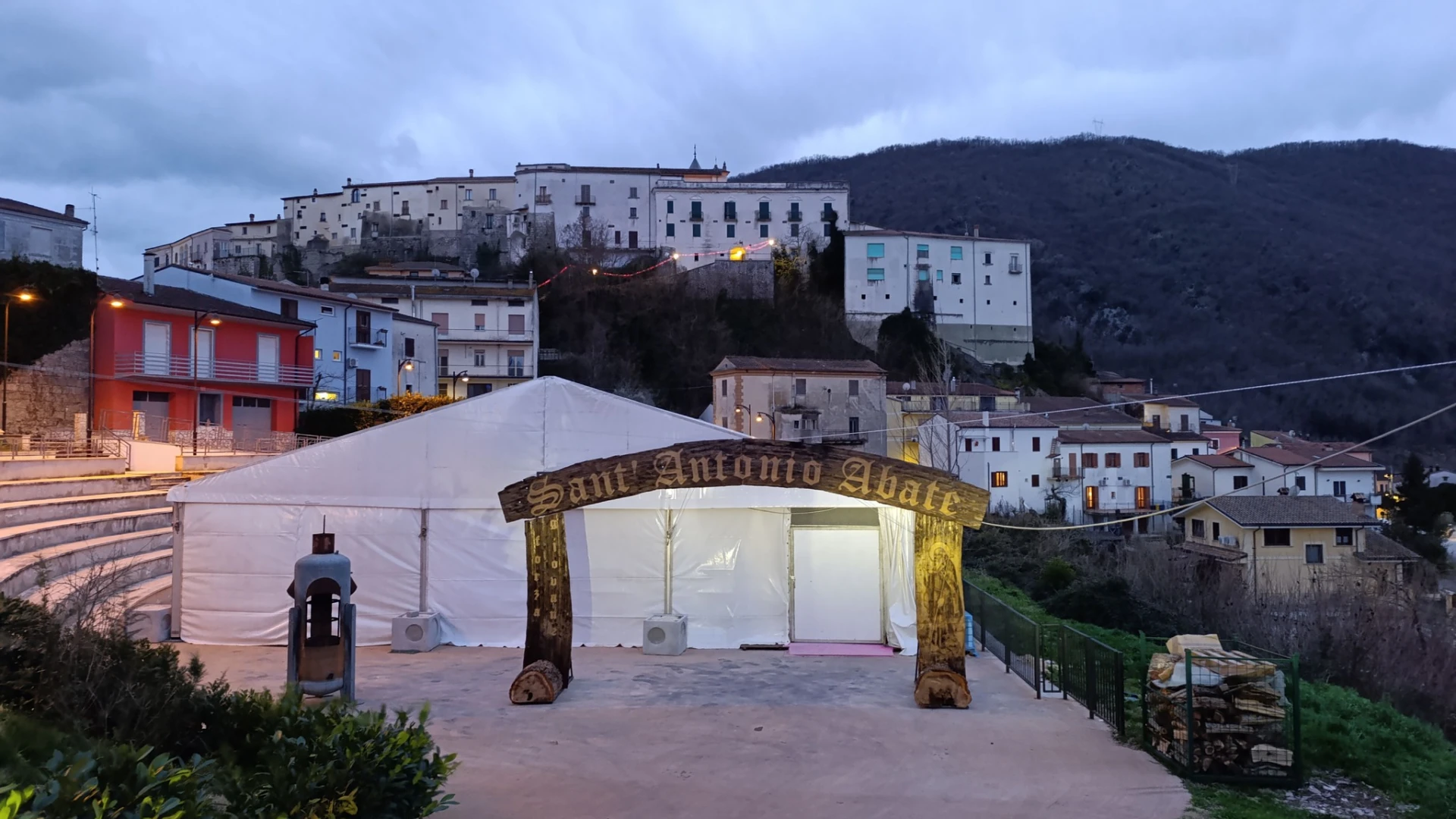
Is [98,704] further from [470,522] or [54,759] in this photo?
[470,522]

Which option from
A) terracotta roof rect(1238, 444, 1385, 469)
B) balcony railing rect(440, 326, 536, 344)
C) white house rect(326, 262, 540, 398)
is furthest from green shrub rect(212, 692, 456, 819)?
terracotta roof rect(1238, 444, 1385, 469)

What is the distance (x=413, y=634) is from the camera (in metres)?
14.1

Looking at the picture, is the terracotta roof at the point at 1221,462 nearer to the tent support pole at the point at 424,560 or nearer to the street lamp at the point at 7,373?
the tent support pole at the point at 424,560

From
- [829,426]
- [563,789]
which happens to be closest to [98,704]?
[563,789]

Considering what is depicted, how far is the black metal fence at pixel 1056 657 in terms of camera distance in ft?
32.6

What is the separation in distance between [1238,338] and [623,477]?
99715 mm

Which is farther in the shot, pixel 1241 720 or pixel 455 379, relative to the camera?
pixel 455 379

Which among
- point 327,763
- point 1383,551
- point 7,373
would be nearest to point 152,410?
point 7,373

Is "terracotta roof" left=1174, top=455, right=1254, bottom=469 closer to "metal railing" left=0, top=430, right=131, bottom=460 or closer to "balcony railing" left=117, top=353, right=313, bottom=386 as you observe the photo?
"balcony railing" left=117, top=353, right=313, bottom=386

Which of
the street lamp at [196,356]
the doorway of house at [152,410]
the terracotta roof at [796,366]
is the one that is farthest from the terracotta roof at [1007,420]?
the doorway of house at [152,410]

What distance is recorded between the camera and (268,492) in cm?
1441

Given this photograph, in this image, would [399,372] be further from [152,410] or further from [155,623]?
[155,623]

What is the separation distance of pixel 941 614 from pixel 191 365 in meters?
32.7

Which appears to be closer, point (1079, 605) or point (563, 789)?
point (563, 789)
